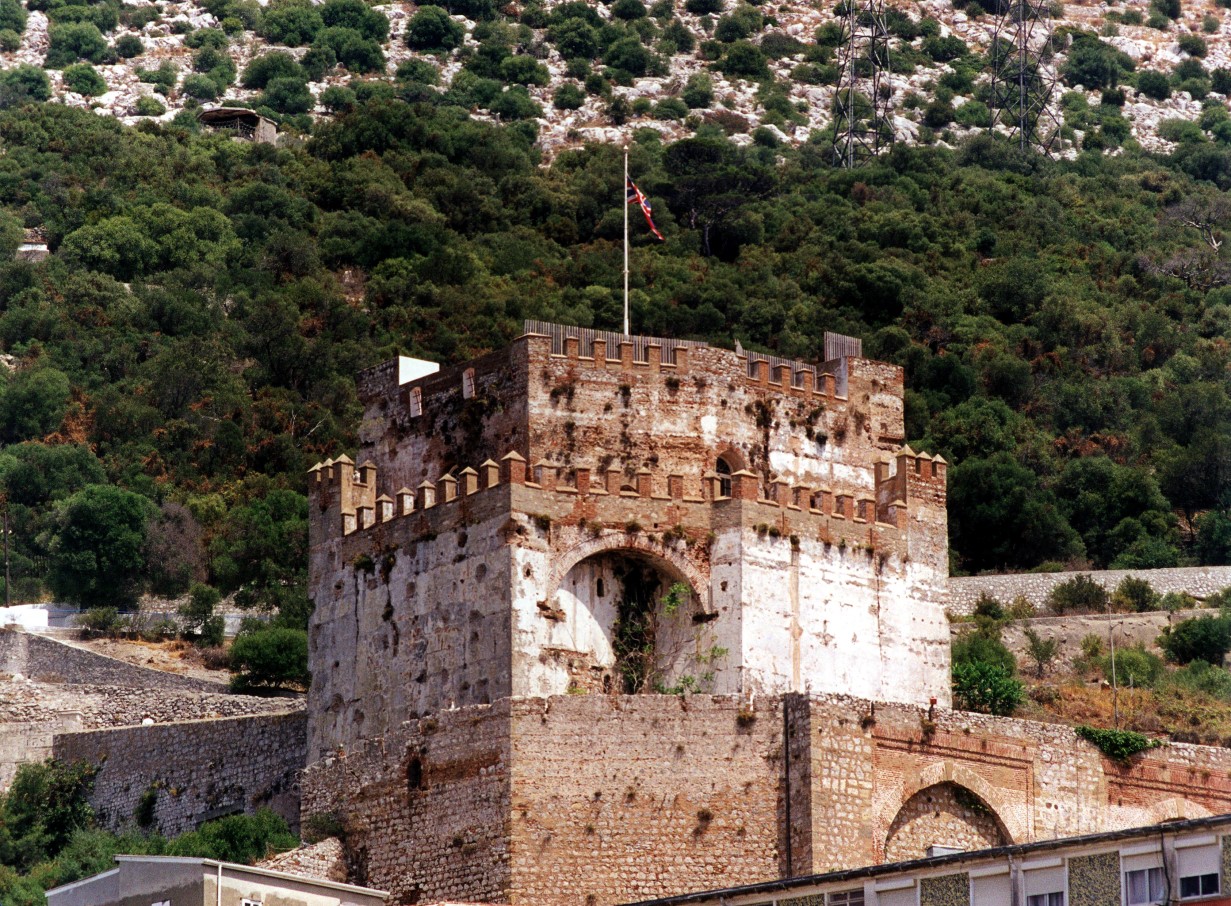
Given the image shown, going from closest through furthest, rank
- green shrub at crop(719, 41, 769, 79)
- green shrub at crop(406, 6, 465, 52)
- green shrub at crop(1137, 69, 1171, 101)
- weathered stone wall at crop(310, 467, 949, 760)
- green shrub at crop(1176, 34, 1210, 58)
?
1. weathered stone wall at crop(310, 467, 949, 760)
2. green shrub at crop(1137, 69, 1171, 101)
3. green shrub at crop(1176, 34, 1210, 58)
4. green shrub at crop(719, 41, 769, 79)
5. green shrub at crop(406, 6, 465, 52)

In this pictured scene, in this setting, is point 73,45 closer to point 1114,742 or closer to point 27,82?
point 27,82

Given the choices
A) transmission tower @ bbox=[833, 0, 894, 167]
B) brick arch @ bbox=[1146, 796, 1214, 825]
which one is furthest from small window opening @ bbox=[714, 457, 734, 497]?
transmission tower @ bbox=[833, 0, 894, 167]

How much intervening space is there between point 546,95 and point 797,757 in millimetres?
91125

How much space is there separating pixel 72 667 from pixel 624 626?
2767 centimetres

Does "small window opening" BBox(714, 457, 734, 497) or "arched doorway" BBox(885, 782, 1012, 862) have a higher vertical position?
"small window opening" BBox(714, 457, 734, 497)

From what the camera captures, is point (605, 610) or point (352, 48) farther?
point (352, 48)

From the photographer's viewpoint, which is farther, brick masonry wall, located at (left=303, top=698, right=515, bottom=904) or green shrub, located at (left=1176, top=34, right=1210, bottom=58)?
green shrub, located at (left=1176, top=34, right=1210, bottom=58)

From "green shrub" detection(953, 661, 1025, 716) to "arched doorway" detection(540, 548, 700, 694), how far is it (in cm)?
→ 826

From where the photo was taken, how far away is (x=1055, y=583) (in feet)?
238

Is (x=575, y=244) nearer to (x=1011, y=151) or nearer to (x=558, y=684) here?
(x=1011, y=151)

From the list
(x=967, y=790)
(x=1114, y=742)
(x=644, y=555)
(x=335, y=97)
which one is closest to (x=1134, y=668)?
(x=1114, y=742)

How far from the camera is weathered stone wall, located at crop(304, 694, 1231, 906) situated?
41188 millimetres

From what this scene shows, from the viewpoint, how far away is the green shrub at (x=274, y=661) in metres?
64.0

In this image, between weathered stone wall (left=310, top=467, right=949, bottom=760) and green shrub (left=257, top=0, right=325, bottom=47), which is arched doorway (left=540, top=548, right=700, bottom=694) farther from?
green shrub (left=257, top=0, right=325, bottom=47)
